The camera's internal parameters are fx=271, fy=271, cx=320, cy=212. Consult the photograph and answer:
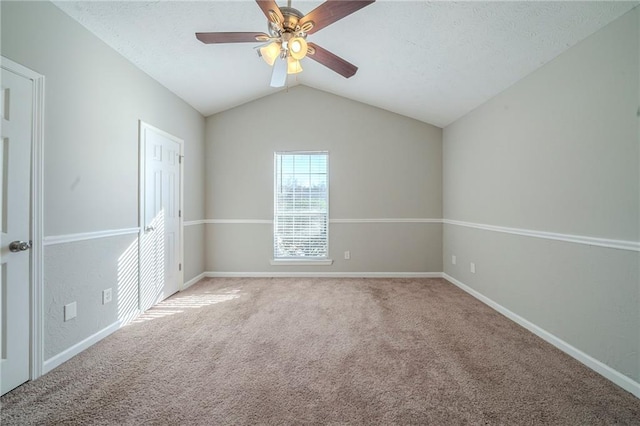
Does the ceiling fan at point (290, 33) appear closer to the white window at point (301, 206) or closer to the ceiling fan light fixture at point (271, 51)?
the ceiling fan light fixture at point (271, 51)

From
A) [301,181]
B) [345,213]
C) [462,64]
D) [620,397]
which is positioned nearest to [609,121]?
[462,64]

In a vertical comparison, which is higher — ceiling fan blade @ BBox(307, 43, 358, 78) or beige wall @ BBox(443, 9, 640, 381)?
ceiling fan blade @ BBox(307, 43, 358, 78)

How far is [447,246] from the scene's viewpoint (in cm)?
422

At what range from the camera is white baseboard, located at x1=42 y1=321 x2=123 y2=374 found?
1.91 m

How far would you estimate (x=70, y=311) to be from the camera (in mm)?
2096

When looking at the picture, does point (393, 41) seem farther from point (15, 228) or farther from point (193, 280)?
point (193, 280)

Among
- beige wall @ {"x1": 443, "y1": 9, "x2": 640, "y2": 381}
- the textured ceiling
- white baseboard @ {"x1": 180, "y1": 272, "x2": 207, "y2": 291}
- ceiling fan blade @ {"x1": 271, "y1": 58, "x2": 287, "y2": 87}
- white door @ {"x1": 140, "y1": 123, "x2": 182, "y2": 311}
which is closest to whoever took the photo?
beige wall @ {"x1": 443, "y1": 9, "x2": 640, "y2": 381}

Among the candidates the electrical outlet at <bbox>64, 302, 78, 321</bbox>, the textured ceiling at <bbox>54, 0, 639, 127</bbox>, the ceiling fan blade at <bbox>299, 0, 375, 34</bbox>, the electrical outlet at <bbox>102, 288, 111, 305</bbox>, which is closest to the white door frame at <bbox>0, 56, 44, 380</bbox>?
the electrical outlet at <bbox>64, 302, 78, 321</bbox>

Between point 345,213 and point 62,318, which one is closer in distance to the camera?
point 62,318

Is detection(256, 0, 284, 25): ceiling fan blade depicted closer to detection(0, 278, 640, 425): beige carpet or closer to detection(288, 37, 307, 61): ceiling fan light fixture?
detection(288, 37, 307, 61): ceiling fan light fixture

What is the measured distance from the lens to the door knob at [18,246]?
1705mm

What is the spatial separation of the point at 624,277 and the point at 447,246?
2449mm

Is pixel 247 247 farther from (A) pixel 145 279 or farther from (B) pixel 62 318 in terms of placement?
(B) pixel 62 318

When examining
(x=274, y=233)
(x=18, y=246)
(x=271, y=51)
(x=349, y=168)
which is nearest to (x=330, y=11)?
(x=271, y=51)
